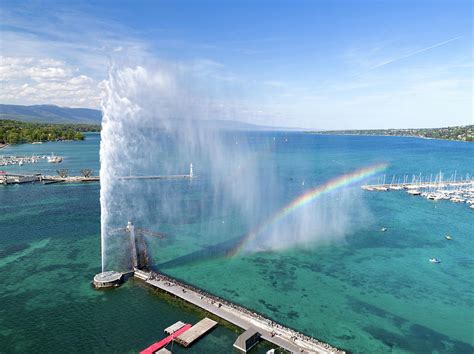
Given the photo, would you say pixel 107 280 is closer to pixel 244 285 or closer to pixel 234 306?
pixel 234 306

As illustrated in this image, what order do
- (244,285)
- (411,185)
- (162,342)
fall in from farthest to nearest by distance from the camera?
(411,185) < (244,285) < (162,342)

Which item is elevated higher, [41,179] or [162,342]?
[41,179]

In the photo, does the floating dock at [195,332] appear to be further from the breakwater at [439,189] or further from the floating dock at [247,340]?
the breakwater at [439,189]

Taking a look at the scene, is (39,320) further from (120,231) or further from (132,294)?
(120,231)

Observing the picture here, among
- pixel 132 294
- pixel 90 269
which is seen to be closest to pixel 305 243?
pixel 132 294

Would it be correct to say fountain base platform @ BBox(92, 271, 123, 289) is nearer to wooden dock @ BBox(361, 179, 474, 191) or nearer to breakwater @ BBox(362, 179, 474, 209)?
breakwater @ BBox(362, 179, 474, 209)

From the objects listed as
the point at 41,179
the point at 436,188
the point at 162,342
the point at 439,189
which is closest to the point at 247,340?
the point at 162,342

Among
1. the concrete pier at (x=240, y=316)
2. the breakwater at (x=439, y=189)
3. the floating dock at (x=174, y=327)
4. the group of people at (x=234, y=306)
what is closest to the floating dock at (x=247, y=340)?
the concrete pier at (x=240, y=316)

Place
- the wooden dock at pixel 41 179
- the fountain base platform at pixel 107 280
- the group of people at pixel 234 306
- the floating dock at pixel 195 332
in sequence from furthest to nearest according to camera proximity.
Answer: the wooden dock at pixel 41 179 < the fountain base platform at pixel 107 280 < the group of people at pixel 234 306 < the floating dock at pixel 195 332
